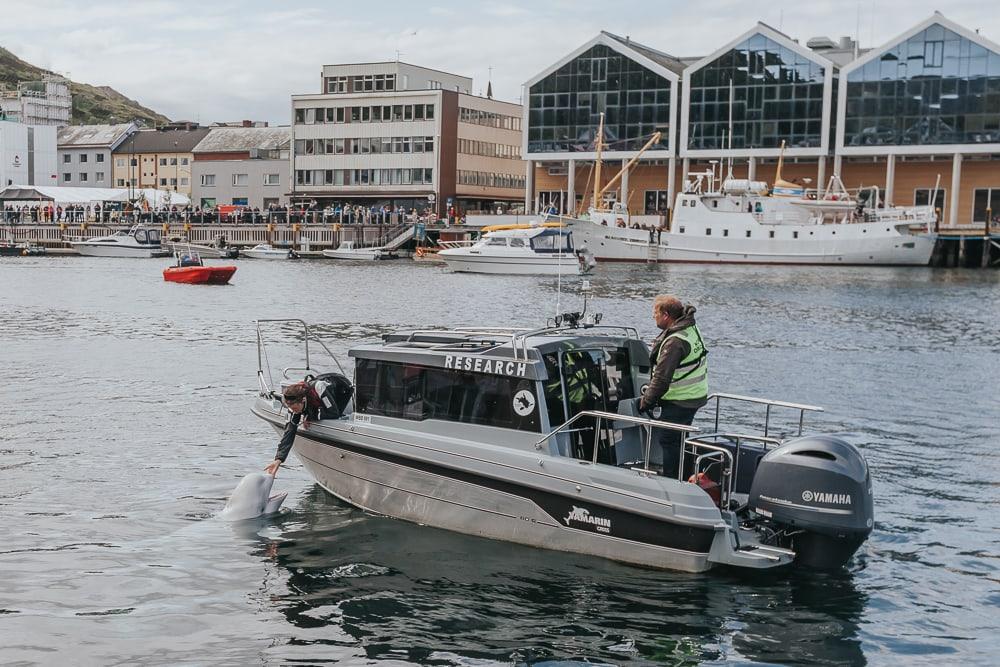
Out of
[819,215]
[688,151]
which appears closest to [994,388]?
[819,215]

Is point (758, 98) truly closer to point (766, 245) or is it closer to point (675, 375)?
point (766, 245)

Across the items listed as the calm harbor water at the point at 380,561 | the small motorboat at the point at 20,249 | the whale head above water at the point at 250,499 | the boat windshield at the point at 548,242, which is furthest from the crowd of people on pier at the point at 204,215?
the whale head above water at the point at 250,499

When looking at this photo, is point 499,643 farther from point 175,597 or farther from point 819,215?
point 819,215

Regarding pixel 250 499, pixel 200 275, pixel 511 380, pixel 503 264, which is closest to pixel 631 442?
pixel 511 380

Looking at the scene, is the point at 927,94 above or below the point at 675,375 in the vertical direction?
above

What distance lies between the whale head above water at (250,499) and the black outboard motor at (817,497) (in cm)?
636

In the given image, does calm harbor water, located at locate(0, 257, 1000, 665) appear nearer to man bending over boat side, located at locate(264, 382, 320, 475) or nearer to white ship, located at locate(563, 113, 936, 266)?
man bending over boat side, located at locate(264, 382, 320, 475)

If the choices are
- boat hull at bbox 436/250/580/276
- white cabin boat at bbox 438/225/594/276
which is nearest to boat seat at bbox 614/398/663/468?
white cabin boat at bbox 438/225/594/276

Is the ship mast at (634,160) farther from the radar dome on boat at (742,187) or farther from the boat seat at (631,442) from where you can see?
the boat seat at (631,442)

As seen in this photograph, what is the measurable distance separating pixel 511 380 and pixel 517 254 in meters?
57.7

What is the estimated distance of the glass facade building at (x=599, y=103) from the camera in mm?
88438

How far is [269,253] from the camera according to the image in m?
86.9

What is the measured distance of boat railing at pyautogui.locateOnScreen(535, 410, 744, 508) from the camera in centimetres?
1102

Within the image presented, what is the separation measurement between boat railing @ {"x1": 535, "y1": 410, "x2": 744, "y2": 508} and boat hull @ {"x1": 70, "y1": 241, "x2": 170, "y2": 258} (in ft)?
253
